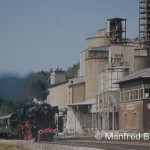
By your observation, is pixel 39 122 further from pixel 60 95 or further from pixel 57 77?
pixel 57 77

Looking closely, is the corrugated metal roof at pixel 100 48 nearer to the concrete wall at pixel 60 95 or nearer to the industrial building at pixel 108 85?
the industrial building at pixel 108 85

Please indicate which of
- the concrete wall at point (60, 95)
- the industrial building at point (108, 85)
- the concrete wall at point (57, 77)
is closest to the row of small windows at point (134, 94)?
the industrial building at point (108, 85)

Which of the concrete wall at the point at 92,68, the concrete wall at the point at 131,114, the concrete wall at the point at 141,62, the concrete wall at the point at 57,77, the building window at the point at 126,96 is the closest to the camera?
the concrete wall at the point at 131,114

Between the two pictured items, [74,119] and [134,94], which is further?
[74,119]

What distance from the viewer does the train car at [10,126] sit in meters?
45.3

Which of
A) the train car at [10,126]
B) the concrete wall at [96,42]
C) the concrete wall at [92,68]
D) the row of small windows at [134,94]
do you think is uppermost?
the concrete wall at [96,42]

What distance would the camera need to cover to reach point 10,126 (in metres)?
46.7

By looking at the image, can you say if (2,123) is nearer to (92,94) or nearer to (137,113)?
(137,113)

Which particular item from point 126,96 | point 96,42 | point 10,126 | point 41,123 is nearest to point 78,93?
point 96,42

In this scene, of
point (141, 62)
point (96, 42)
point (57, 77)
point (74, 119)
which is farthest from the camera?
point (57, 77)

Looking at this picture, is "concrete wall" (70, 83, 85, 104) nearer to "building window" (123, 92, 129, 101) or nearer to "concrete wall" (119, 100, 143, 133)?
"concrete wall" (119, 100, 143, 133)

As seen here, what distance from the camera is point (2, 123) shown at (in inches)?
2016

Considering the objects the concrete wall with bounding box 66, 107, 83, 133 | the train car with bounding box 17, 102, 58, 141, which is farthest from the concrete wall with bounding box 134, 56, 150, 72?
the train car with bounding box 17, 102, 58, 141

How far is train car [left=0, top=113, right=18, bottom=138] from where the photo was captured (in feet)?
149
